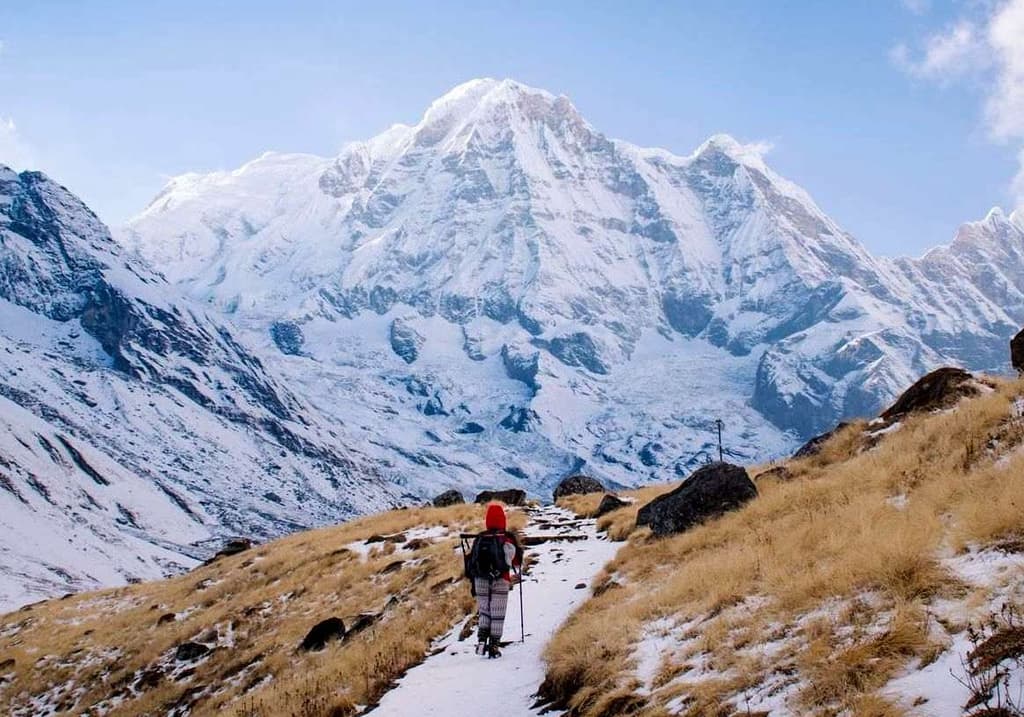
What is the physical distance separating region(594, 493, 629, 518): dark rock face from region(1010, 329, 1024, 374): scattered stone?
12.9 m

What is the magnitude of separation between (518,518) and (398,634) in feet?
45.2

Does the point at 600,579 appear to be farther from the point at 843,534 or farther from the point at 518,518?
the point at 518,518

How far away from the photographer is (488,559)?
12.8 metres

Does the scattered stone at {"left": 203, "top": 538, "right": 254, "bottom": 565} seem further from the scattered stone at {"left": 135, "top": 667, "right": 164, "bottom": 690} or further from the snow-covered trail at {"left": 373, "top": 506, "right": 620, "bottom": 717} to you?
the snow-covered trail at {"left": 373, "top": 506, "right": 620, "bottom": 717}

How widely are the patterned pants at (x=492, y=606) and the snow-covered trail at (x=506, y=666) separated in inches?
15.3

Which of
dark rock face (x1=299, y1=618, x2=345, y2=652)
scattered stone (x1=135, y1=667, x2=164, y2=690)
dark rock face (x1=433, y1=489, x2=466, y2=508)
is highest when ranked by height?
dark rock face (x1=433, y1=489, x2=466, y2=508)

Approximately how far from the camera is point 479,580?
1274 cm

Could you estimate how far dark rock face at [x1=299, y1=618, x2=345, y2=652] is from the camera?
17969 millimetres

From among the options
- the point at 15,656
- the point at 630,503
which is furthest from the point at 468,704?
the point at 15,656

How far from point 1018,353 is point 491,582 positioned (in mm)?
12730

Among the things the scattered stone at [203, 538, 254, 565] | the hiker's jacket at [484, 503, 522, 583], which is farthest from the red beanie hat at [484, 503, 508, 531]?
the scattered stone at [203, 538, 254, 565]

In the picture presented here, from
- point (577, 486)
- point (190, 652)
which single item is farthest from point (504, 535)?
point (577, 486)

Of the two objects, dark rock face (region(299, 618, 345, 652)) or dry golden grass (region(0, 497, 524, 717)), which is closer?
dry golden grass (region(0, 497, 524, 717))

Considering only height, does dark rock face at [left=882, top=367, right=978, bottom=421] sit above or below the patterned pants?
above
